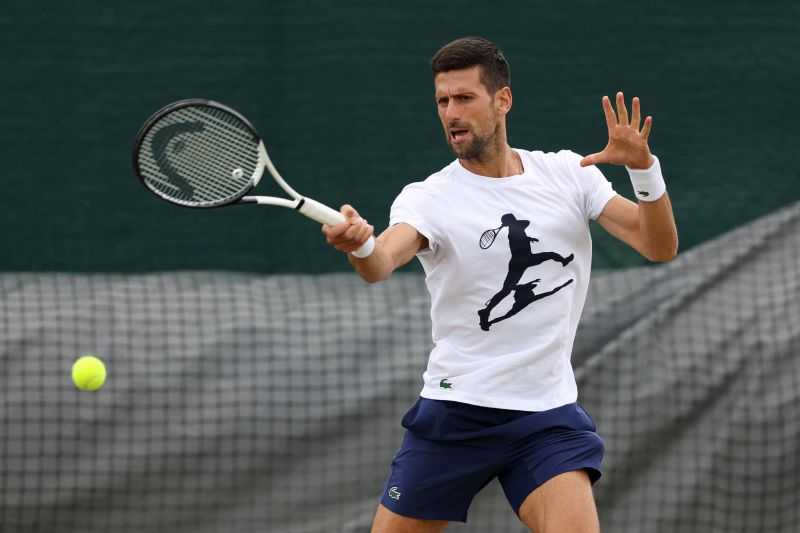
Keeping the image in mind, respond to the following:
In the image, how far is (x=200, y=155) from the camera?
3.40m

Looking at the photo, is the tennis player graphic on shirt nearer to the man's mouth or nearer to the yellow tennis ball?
the man's mouth

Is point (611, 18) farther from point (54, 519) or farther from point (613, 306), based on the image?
point (54, 519)

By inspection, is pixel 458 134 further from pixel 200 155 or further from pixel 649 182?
pixel 200 155

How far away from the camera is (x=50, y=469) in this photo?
526 cm

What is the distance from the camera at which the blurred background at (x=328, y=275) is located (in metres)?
5.30

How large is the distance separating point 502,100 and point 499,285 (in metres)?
0.54

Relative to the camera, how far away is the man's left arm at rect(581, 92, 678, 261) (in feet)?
10.9

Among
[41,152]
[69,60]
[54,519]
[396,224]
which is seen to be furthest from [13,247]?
[396,224]

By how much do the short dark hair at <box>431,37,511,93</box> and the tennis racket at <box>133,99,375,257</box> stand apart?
0.52 meters

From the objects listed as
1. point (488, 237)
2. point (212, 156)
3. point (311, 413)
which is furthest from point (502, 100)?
point (311, 413)

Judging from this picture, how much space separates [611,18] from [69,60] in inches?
96.8

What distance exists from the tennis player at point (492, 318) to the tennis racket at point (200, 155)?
382mm

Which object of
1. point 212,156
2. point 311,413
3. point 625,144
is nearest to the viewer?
point 625,144

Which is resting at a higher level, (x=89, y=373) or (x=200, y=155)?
(x=200, y=155)
